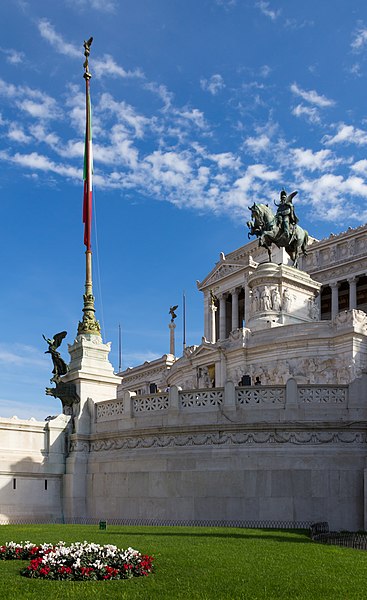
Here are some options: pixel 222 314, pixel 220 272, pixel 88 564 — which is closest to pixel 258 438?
pixel 88 564

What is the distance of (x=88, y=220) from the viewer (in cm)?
3562

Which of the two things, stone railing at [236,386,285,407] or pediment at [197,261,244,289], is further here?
pediment at [197,261,244,289]

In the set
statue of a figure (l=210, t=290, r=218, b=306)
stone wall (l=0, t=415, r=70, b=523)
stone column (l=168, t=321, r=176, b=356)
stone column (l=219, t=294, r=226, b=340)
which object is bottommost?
stone wall (l=0, t=415, r=70, b=523)

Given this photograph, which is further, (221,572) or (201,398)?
(201,398)

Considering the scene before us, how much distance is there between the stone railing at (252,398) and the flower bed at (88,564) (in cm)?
1170

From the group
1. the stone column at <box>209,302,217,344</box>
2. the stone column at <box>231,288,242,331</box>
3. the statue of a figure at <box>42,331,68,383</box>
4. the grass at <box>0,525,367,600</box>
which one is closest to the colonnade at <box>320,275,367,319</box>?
the stone column at <box>231,288,242,331</box>

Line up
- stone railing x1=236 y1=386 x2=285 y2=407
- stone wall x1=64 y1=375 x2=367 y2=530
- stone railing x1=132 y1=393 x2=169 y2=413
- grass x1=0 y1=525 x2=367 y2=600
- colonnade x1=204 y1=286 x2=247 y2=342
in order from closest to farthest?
grass x1=0 y1=525 x2=367 y2=600
stone wall x1=64 y1=375 x2=367 y2=530
stone railing x1=236 y1=386 x2=285 y2=407
stone railing x1=132 y1=393 x2=169 y2=413
colonnade x1=204 y1=286 x2=247 y2=342

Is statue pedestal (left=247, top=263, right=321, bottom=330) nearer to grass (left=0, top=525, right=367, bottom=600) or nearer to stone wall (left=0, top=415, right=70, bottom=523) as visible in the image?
→ stone wall (left=0, top=415, right=70, bottom=523)

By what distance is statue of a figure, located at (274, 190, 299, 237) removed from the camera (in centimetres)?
5738

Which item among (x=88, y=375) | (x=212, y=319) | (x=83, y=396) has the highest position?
(x=212, y=319)

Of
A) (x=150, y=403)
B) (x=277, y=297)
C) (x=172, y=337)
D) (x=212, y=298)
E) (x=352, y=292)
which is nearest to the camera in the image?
(x=150, y=403)

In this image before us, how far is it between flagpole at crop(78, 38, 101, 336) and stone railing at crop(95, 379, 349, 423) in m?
6.38

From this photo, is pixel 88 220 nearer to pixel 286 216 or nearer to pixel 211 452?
pixel 211 452

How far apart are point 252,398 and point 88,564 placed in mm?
12896
